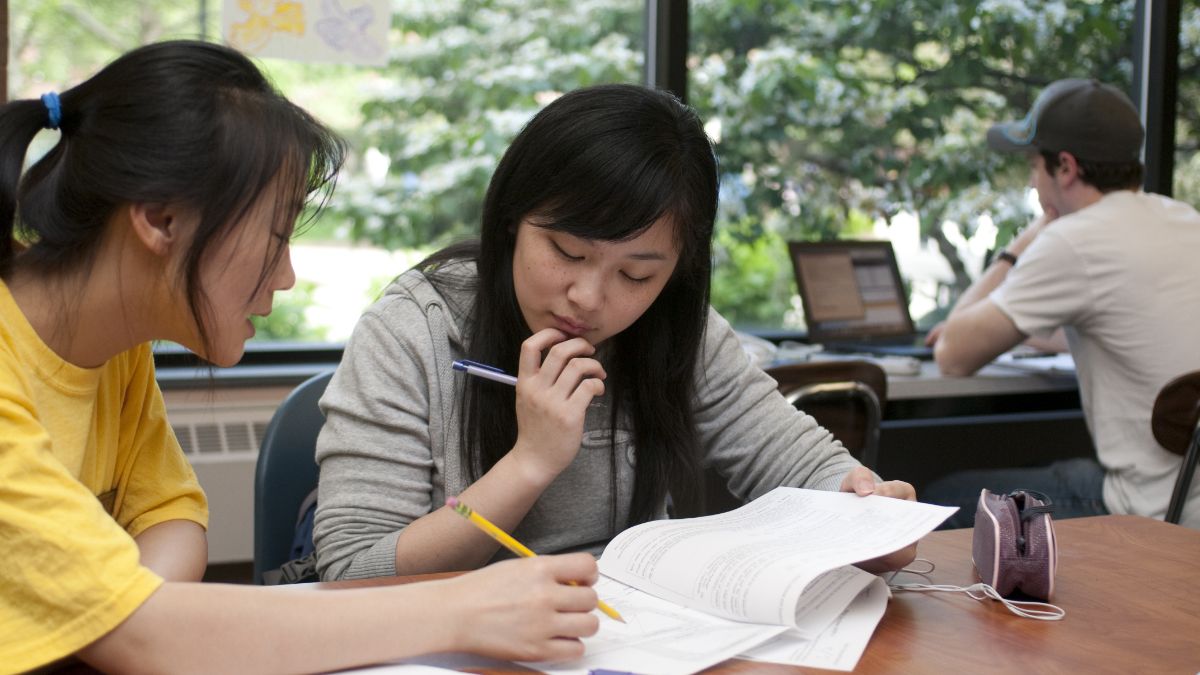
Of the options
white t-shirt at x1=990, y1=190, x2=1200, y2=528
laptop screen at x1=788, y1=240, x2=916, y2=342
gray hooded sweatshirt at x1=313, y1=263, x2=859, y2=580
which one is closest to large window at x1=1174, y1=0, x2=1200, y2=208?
laptop screen at x1=788, y1=240, x2=916, y2=342

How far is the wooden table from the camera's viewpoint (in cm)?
98

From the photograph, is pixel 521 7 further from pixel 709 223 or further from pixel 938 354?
pixel 709 223

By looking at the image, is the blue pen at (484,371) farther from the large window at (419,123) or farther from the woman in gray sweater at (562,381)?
the large window at (419,123)

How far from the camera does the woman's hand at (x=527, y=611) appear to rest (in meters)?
0.91

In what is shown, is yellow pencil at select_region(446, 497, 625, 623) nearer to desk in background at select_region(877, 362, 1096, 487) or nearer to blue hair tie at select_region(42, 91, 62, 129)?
blue hair tie at select_region(42, 91, 62, 129)

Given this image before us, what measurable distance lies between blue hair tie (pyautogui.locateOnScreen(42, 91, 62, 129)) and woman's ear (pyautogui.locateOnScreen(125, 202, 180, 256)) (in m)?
0.11

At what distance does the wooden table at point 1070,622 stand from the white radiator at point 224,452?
6.22 feet

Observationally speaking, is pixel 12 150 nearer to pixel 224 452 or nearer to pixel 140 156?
pixel 140 156

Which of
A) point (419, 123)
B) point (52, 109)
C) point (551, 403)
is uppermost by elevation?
point (419, 123)

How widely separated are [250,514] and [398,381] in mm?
1687

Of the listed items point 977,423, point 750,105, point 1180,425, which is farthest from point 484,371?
point 750,105

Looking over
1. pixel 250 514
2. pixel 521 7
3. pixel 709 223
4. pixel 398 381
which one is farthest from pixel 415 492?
pixel 521 7

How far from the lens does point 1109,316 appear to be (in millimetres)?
2561

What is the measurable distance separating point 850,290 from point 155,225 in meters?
2.68
